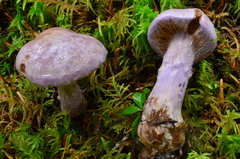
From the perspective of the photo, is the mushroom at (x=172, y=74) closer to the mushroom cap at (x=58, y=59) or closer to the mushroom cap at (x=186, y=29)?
the mushroom cap at (x=186, y=29)

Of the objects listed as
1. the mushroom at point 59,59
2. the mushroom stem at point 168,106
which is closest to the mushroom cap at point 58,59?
the mushroom at point 59,59

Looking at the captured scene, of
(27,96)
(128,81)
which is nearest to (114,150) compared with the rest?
(128,81)

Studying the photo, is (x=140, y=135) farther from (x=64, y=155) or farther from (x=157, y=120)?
(x=64, y=155)

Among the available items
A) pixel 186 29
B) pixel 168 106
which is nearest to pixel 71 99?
pixel 168 106

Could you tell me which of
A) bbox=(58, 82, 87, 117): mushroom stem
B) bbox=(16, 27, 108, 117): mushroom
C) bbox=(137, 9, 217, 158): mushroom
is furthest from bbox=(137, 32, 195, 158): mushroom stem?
bbox=(58, 82, 87, 117): mushroom stem

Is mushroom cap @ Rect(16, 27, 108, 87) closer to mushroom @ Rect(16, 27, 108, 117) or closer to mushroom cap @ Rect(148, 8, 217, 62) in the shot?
mushroom @ Rect(16, 27, 108, 117)
